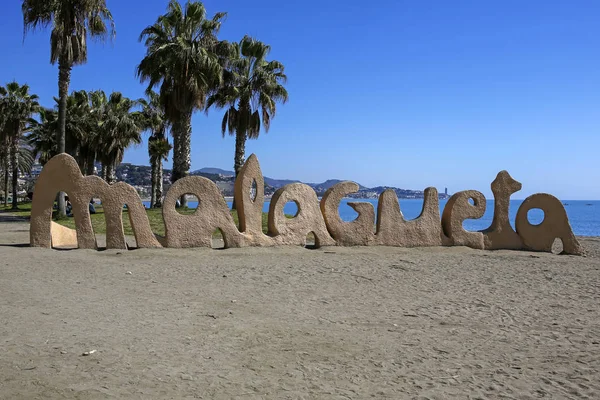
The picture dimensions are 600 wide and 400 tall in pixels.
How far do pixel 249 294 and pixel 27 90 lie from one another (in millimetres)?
37446

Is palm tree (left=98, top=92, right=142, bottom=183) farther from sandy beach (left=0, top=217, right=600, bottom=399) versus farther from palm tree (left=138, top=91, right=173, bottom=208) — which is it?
sandy beach (left=0, top=217, right=600, bottom=399)

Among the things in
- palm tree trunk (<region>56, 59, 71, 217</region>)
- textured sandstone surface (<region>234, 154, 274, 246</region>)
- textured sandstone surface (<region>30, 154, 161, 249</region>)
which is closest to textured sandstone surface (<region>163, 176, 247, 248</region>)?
textured sandstone surface (<region>234, 154, 274, 246</region>)

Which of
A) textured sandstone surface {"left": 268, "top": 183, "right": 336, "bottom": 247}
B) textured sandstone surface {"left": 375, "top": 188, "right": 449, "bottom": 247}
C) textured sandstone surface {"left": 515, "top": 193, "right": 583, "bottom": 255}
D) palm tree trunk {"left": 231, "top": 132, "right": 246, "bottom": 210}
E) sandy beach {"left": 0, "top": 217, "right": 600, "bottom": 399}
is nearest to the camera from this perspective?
sandy beach {"left": 0, "top": 217, "right": 600, "bottom": 399}

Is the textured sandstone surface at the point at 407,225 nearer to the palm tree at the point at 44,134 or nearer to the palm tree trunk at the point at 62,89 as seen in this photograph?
the palm tree trunk at the point at 62,89

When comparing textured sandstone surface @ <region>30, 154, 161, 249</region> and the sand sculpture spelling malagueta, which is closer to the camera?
textured sandstone surface @ <region>30, 154, 161, 249</region>

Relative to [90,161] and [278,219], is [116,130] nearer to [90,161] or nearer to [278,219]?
[90,161]

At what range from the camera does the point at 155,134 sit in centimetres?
4250

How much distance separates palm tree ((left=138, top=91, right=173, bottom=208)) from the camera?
122 ft

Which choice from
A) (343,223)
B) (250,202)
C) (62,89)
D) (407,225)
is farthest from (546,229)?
(62,89)

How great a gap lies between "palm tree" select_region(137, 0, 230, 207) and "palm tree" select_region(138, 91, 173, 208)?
422 inches

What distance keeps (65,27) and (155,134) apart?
817 inches

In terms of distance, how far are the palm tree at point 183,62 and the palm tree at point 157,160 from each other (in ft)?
29.1

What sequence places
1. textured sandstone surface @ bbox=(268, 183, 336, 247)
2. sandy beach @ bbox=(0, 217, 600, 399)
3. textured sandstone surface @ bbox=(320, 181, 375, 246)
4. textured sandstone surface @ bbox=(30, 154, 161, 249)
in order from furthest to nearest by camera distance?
1. textured sandstone surface @ bbox=(320, 181, 375, 246)
2. textured sandstone surface @ bbox=(268, 183, 336, 247)
3. textured sandstone surface @ bbox=(30, 154, 161, 249)
4. sandy beach @ bbox=(0, 217, 600, 399)

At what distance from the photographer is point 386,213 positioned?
50.1ft
